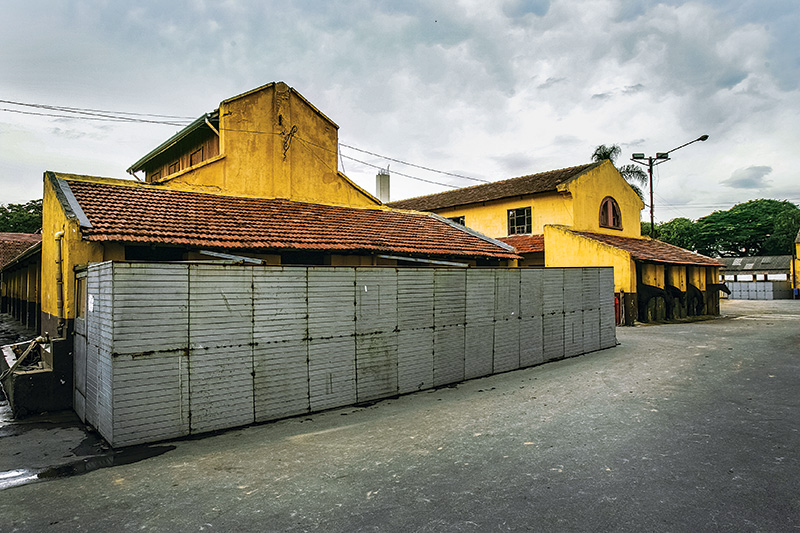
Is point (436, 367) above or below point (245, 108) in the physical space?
below

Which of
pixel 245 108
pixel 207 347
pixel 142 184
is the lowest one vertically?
pixel 207 347

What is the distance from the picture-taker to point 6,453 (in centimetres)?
587

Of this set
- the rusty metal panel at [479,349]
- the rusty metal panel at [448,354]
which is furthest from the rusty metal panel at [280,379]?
the rusty metal panel at [479,349]

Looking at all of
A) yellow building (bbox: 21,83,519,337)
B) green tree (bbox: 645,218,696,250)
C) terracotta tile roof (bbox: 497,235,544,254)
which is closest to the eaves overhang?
yellow building (bbox: 21,83,519,337)

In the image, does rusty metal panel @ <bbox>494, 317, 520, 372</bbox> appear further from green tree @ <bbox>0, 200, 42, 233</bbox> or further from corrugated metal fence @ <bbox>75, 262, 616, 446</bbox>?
green tree @ <bbox>0, 200, 42, 233</bbox>

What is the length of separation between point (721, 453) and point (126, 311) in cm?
730

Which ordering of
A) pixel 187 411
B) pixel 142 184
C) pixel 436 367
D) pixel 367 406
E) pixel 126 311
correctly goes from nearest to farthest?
1. pixel 126 311
2. pixel 187 411
3. pixel 367 406
4. pixel 436 367
5. pixel 142 184

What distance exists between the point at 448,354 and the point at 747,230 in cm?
5946

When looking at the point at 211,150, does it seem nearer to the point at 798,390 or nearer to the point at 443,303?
the point at 443,303

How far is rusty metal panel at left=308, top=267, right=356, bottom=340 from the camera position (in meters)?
7.42

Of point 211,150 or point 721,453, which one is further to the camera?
point 211,150

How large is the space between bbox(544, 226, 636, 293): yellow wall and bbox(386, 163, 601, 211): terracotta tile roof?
2478 mm

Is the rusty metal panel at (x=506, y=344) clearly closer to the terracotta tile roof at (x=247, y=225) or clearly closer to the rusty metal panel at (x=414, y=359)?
the rusty metal panel at (x=414, y=359)

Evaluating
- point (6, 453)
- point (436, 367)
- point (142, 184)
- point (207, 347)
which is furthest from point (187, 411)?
point (142, 184)
